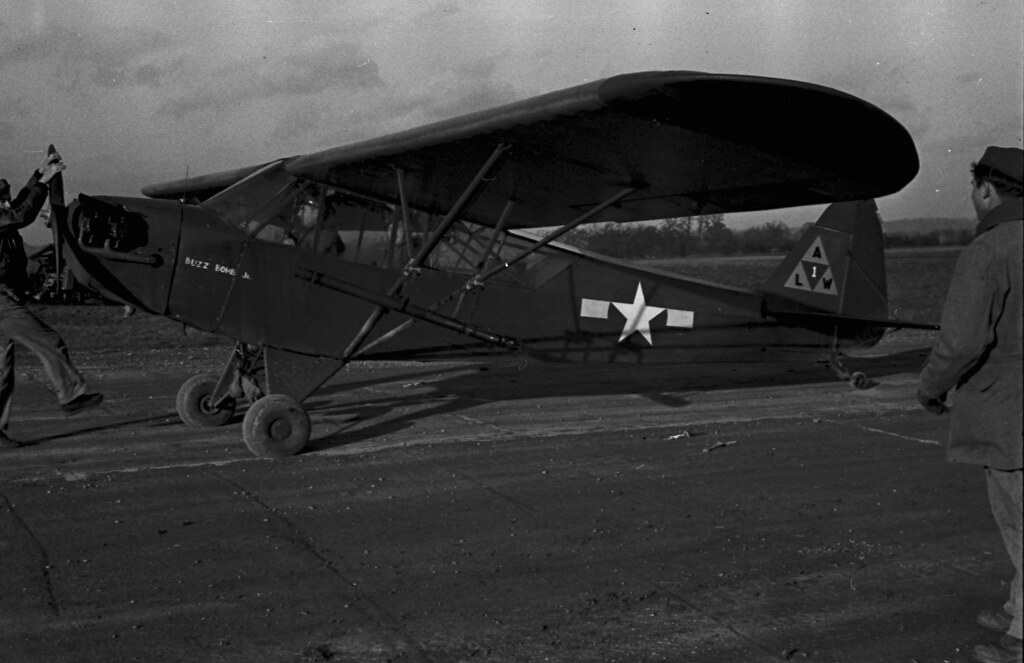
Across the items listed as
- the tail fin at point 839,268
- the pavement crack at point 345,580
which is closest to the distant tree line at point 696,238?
the tail fin at point 839,268

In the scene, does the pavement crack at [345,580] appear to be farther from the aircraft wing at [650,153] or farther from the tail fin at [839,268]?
the tail fin at [839,268]

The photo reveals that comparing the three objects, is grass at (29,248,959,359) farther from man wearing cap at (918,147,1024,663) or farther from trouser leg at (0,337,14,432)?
man wearing cap at (918,147,1024,663)

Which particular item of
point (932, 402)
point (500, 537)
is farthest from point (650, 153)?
point (932, 402)

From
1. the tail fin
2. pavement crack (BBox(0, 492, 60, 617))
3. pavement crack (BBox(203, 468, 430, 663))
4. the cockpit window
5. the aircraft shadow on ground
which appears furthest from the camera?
the tail fin

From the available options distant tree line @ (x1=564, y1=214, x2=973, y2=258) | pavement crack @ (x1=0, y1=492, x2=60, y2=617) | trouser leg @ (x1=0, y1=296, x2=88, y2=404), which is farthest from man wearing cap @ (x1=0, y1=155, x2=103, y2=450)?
distant tree line @ (x1=564, y1=214, x2=973, y2=258)

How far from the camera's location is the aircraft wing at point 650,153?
5.82 m

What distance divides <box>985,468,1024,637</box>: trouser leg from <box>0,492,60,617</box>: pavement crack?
400 cm

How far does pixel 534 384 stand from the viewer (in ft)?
38.3

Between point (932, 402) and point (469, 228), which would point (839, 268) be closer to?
point (469, 228)

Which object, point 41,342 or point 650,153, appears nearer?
point 650,153

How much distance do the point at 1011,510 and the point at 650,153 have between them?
4134 mm

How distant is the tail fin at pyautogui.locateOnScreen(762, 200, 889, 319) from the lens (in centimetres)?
1142

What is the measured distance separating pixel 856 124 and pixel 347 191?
14.8 ft

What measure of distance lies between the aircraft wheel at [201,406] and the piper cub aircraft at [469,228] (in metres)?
0.02
